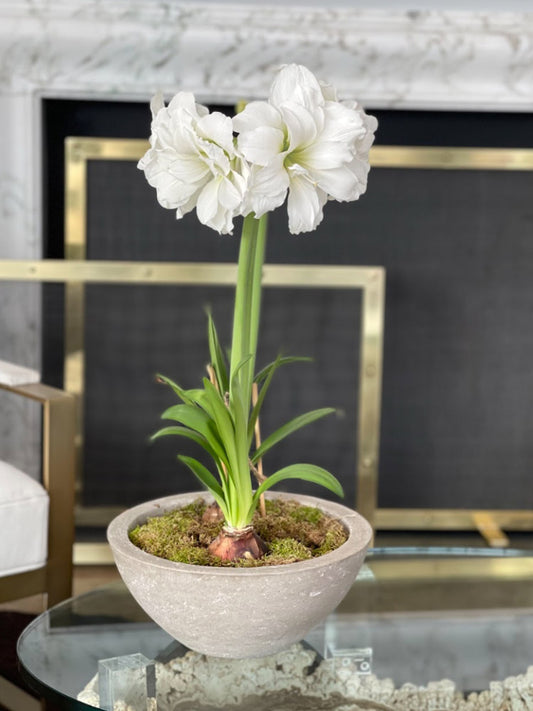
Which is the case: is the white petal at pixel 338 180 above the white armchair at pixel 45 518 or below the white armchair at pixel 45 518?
above

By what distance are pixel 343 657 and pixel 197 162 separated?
0.74 metres

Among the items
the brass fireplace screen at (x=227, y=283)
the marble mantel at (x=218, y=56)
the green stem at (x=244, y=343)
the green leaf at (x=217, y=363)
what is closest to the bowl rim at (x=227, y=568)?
the green stem at (x=244, y=343)

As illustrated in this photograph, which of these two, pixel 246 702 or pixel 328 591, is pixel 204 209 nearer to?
pixel 328 591

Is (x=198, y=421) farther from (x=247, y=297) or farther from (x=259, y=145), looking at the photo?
(x=259, y=145)

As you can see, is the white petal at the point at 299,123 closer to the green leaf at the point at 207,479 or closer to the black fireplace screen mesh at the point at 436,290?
the green leaf at the point at 207,479

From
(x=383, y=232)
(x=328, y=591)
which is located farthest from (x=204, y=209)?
(x=383, y=232)

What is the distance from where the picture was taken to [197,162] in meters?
0.96

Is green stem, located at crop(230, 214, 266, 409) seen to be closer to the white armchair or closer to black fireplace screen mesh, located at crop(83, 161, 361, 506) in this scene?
the white armchair

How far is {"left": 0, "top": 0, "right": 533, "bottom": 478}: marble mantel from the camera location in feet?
8.71

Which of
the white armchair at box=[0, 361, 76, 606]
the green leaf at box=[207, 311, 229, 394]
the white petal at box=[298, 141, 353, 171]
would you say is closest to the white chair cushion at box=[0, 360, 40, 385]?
the white armchair at box=[0, 361, 76, 606]

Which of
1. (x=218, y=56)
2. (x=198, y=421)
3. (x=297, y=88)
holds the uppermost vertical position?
(x=218, y=56)

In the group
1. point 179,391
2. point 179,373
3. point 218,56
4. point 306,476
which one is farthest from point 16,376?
point 218,56

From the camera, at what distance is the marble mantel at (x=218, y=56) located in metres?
2.65

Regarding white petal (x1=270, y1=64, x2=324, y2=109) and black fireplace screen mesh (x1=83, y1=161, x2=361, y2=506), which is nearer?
white petal (x1=270, y1=64, x2=324, y2=109)
